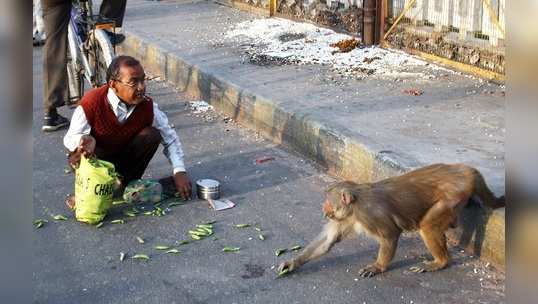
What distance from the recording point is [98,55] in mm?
7102

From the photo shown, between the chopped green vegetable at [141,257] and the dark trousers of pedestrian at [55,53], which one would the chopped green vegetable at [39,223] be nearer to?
the chopped green vegetable at [141,257]

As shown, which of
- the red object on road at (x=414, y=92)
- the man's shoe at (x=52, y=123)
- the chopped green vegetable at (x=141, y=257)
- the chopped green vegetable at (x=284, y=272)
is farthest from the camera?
the man's shoe at (x=52, y=123)

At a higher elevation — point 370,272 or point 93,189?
point 93,189

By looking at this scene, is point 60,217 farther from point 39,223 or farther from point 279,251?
point 279,251

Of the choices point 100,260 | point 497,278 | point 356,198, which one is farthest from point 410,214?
point 100,260

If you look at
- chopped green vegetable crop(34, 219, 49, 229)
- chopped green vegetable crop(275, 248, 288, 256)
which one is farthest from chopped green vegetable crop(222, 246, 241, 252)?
chopped green vegetable crop(34, 219, 49, 229)

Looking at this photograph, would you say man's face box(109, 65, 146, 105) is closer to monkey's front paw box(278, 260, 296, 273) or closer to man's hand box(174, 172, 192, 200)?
man's hand box(174, 172, 192, 200)

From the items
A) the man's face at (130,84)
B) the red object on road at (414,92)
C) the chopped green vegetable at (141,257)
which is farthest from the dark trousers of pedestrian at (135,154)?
the red object on road at (414,92)

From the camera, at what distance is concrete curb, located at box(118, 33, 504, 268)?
14.2 feet

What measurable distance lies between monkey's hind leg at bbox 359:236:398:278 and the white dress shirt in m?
1.62

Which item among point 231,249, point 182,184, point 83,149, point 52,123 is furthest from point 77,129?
point 52,123

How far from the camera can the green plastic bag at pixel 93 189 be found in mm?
4871

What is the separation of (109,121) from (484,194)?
238 cm

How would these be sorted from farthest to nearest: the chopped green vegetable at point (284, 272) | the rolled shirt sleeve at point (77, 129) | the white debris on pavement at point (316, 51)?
the white debris on pavement at point (316, 51), the rolled shirt sleeve at point (77, 129), the chopped green vegetable at point (284, 272)
